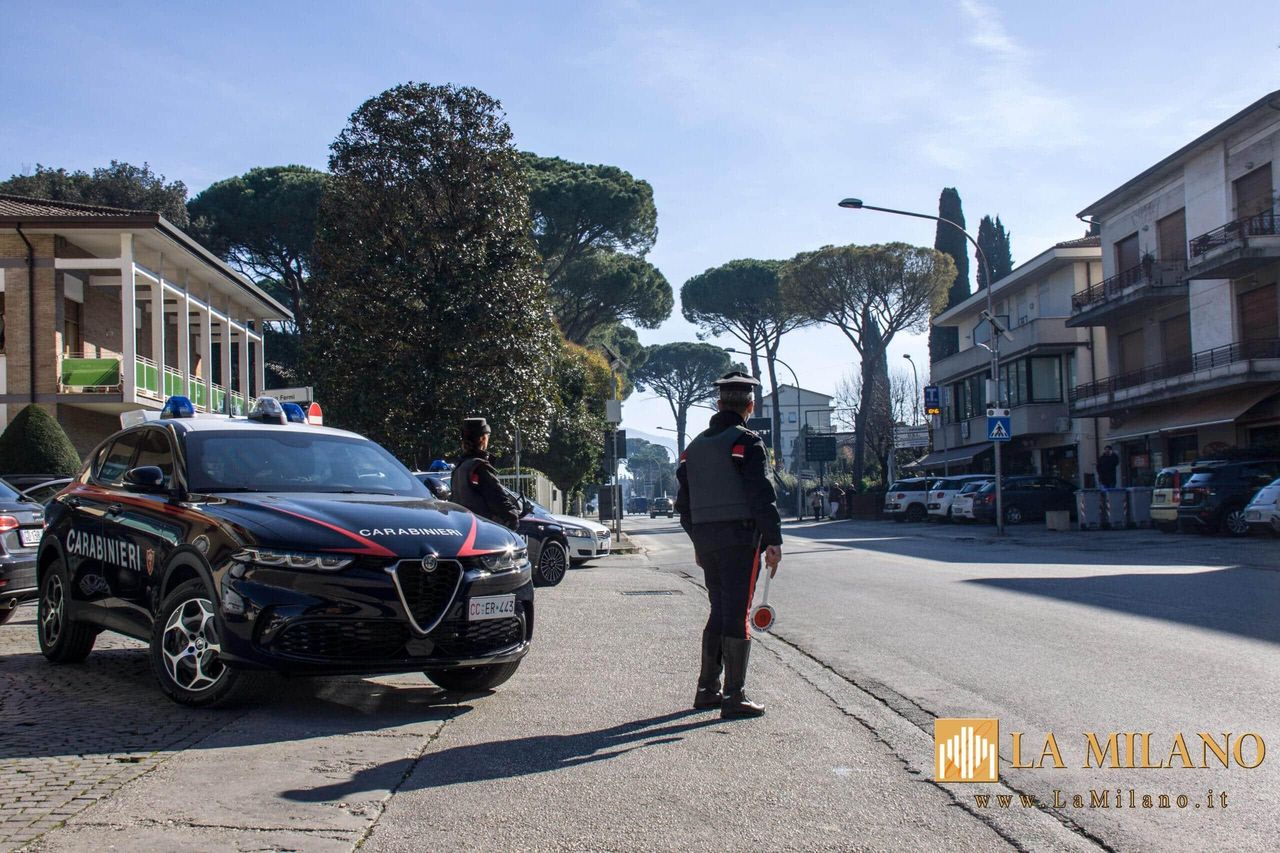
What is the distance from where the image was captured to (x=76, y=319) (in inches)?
1078

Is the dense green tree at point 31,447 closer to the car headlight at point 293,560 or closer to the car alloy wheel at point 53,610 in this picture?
the car alloy wheel at point 53,610

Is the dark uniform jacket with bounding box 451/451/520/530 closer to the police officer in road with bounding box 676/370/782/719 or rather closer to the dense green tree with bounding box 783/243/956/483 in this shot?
the police officer in road with bounding box 676/370/782/719

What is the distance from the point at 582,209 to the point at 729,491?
40335mm

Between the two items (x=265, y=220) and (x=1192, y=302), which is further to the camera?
(x=265, y=220)

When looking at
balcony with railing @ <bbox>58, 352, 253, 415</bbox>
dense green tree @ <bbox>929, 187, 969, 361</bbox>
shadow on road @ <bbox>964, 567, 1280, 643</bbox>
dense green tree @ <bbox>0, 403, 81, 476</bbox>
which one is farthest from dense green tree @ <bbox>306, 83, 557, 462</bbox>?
dense green tree @ <bbox>929, 187, 969, 361</bbox>

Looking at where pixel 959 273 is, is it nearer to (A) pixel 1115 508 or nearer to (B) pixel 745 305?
(B) pixel 745 305

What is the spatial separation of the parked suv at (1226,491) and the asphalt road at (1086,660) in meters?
5.00

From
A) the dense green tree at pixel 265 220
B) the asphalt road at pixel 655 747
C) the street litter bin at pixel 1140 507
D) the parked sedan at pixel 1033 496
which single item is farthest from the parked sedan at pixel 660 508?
the asphalt road at pixel 655 747

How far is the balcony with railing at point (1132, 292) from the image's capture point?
113 ft

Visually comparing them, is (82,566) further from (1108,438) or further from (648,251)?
(648,251)

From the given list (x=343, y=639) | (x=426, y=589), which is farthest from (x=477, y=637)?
(x=343, y=639)

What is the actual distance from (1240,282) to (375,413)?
23.6m

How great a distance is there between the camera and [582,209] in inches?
1780

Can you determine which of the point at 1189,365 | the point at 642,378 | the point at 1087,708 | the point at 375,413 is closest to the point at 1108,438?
the point at 1189,365
